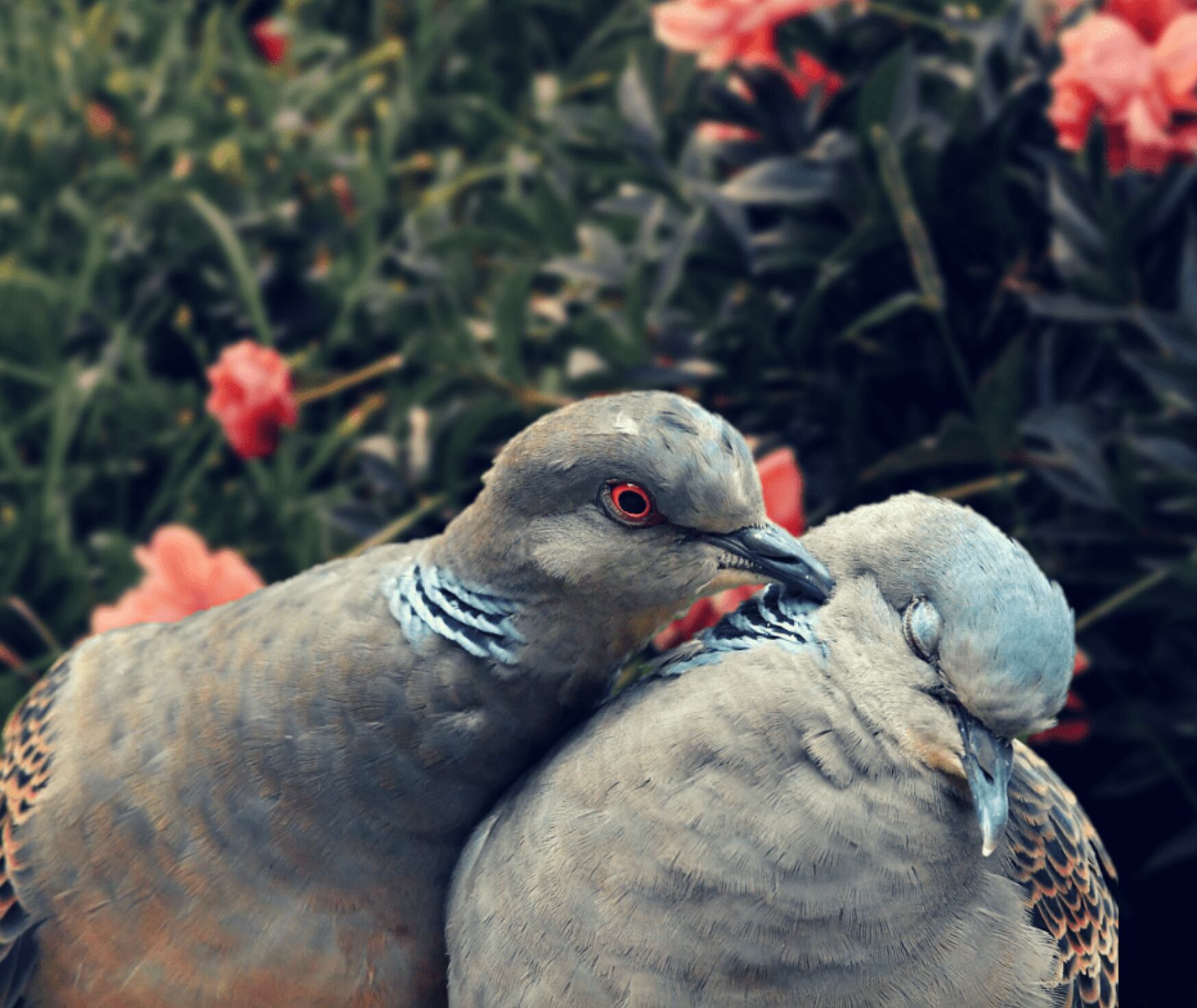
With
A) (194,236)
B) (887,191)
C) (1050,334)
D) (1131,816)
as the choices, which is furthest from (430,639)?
(194,236)

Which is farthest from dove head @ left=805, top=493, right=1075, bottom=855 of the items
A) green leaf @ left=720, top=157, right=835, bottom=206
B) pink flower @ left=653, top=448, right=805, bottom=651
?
green leaf @ left=720, top=157, right=835, bottom=206

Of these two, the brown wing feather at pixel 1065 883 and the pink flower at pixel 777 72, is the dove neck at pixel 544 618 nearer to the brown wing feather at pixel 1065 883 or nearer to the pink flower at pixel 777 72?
the brown wing feather at pixel 1065 883

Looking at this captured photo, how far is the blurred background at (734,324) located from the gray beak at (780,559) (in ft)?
1.64

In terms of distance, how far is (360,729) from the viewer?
1424 millimetres

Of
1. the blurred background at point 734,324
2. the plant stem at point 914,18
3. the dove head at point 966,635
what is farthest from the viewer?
the plant stem at point 914,18

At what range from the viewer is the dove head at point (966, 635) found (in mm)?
1161

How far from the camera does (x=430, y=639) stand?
1.42 meters

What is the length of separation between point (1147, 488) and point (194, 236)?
6.91ft

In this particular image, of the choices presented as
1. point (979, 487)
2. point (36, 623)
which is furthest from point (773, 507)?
point (36, 623)

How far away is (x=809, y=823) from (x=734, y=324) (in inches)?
49.4

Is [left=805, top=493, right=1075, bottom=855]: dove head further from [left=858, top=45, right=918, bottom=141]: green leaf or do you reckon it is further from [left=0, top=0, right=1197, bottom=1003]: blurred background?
[left=858, top=45, right=918, bottom=141]: green leaf

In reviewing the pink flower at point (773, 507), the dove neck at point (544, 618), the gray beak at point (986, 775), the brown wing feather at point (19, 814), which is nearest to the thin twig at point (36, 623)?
the brown wing feather at point (19, 814)

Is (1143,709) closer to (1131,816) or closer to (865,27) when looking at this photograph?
(1131,816)

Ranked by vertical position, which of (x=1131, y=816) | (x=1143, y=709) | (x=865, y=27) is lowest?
(x=1131, y=816)
